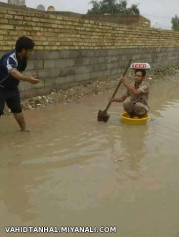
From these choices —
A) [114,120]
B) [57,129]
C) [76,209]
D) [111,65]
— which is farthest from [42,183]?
[111,65]

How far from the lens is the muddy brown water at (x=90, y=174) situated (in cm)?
288

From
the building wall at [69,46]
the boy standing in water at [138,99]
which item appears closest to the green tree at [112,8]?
the building wall at [69,46]

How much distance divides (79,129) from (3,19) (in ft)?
8.03

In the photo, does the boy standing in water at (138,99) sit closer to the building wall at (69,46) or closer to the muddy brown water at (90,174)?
the muddy brown water at (90,174)

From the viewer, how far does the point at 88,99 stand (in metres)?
7.93

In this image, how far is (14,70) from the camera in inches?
167

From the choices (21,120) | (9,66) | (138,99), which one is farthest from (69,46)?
(9,66)

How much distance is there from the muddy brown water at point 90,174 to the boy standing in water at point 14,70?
0.63 m

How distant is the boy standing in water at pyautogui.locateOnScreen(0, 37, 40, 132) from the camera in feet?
14.0

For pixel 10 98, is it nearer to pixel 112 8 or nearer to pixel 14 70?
pixel 14 70

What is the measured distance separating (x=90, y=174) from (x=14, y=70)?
5.46ft

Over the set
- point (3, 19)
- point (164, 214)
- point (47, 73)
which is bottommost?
point (164, 214)

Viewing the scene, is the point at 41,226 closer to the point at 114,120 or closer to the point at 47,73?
the point at 114,120

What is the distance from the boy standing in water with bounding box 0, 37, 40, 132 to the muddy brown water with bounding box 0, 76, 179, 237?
0.63 metres
